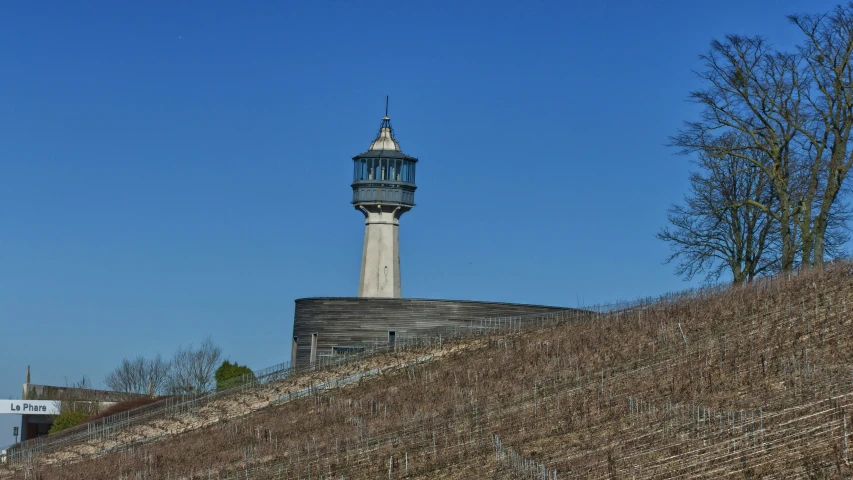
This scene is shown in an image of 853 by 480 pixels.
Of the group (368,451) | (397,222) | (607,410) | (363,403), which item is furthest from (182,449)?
(397,222)

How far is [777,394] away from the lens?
23.9 metres

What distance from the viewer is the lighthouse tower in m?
58.7

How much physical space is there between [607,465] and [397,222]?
39.8 metres

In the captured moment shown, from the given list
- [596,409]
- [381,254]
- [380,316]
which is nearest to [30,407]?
[381,254]

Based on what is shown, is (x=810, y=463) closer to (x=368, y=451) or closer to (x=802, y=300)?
(x=368, y=451)

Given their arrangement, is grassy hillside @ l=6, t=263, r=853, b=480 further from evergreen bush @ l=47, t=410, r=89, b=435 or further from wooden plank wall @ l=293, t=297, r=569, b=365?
evergreen bush @ l=47, t=410, r=89, b=435

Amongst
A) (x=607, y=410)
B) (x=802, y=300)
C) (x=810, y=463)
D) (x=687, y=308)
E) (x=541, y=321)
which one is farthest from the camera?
(x=541, y=321)

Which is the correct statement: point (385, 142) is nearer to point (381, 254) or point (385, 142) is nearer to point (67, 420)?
point (381, 254)

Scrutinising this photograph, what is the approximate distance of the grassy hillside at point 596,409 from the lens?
20.5 m

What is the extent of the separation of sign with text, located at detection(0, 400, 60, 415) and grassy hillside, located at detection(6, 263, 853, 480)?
30654 mm

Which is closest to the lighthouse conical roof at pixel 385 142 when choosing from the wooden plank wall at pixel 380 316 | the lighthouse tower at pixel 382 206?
the lighthouse tower at pixel 382 206

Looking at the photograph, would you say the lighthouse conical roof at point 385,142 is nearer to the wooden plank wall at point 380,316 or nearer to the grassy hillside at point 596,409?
the wooden plank wall at point 380,316

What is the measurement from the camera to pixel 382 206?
59469mm

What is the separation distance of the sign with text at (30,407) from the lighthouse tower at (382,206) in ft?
60.9
